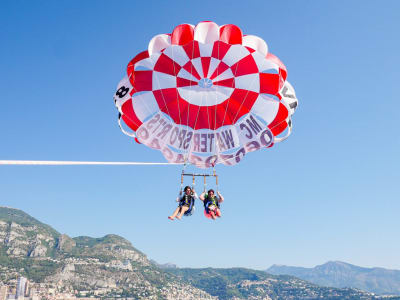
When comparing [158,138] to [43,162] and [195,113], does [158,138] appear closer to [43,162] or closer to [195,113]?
[195,113]

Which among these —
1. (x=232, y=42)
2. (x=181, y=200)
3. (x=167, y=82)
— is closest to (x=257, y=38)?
(x=232, y=42)

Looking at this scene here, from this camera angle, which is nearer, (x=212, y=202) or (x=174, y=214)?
(x=174, y=214)

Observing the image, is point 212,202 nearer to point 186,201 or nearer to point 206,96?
point 186,201

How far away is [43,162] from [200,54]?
12642 millimetres

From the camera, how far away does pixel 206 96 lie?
20.2m

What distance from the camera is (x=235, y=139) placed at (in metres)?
20.0

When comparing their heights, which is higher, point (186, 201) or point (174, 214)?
point (186, 201)

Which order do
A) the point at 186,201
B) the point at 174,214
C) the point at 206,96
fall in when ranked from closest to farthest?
the point at 174,214 < the point at 186,201 < the point at 206,96

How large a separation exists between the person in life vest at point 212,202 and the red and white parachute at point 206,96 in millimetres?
2614

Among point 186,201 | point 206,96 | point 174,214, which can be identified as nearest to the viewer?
point 174,214

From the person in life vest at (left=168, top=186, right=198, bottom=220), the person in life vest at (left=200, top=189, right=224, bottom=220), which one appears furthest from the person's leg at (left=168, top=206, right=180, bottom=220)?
the person in life vest at (left=200, top=189, right=224, bottom=220)

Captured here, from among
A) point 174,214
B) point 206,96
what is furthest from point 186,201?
point 206,96

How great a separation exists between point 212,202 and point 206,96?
570 cm

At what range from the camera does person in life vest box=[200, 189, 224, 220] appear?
1733 cm
